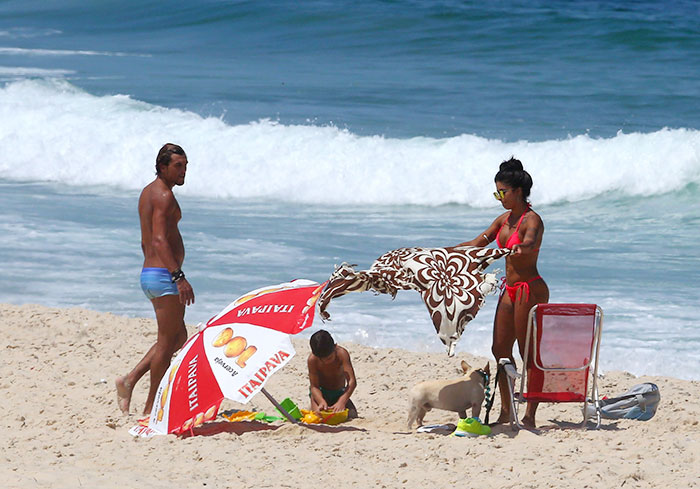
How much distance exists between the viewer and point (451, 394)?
521cm

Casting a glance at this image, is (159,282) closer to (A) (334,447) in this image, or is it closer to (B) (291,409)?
(B) (291,409)

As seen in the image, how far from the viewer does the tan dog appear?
5.21 m

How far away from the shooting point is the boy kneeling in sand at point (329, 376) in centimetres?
Answer: 572

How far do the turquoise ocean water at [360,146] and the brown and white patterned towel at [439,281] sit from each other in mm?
2609

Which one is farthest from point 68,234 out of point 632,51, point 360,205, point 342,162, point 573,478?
point 632,51

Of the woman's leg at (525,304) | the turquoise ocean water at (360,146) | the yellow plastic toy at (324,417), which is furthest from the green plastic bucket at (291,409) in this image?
the turquoise ocean water at (360,146)

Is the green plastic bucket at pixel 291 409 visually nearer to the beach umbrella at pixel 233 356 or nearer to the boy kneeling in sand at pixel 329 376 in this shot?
the boy kneeling in sand at pixel 329 376

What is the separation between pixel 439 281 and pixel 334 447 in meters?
1.03

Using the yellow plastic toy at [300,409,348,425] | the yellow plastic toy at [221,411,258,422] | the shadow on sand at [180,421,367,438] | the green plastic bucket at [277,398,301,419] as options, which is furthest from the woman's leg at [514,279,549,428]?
the yellow plastic toy at [221,411,258,422]

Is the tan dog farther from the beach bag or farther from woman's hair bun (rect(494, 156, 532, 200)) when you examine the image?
woman's hair bun (rect(494, 156, 532, 200))

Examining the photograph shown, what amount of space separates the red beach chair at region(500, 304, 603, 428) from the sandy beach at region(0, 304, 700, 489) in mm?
222

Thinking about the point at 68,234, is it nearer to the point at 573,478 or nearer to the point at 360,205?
the point at 360,205

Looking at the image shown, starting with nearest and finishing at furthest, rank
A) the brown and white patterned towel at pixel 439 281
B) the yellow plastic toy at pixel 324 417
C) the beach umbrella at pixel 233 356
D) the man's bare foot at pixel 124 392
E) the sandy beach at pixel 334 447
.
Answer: the sandy beach at pixel 334 447 < the beach umbrella at pixel 233 356 < the brown and white patterned towel at pixel 439 281 < the yellow plastic toy at pixel 324 417 < the man's bare foot at pixel 124 392

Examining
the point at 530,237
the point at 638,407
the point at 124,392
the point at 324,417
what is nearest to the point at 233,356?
the point at 324,417
